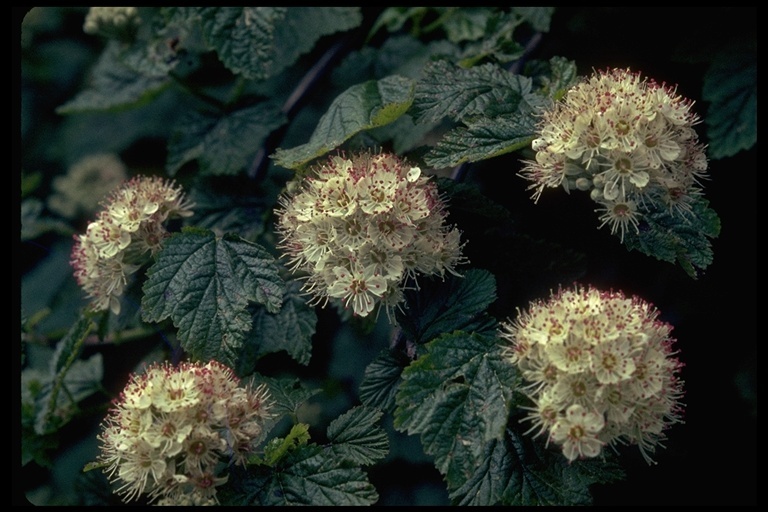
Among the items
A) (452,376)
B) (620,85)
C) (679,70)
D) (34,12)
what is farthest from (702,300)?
(34,12)

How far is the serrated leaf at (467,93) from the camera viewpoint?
2133 mm

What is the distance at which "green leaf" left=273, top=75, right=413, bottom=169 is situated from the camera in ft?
6.66

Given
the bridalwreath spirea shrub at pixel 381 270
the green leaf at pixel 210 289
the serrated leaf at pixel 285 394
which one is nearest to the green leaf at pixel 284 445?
the bridalwreath spirea shrub at pixel 381 270

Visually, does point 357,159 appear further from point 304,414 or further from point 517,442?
point 304,414

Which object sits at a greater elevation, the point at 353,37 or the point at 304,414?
the point at 353,37

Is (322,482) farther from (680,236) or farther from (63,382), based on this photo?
(63,382)

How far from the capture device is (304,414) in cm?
279

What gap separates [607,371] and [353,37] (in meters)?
1.76

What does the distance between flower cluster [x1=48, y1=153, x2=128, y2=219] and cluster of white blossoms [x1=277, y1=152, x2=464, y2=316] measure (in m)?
1.71

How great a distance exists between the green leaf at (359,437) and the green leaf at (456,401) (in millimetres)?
158

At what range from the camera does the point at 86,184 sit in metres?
3.45

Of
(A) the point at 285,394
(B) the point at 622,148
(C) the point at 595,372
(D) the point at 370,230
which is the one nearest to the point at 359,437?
(A) the point at 285,394

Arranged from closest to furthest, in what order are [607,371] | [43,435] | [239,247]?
1. [607,371]
2. [239,247]
3. [43,435]

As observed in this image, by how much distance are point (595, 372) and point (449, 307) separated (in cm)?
51
